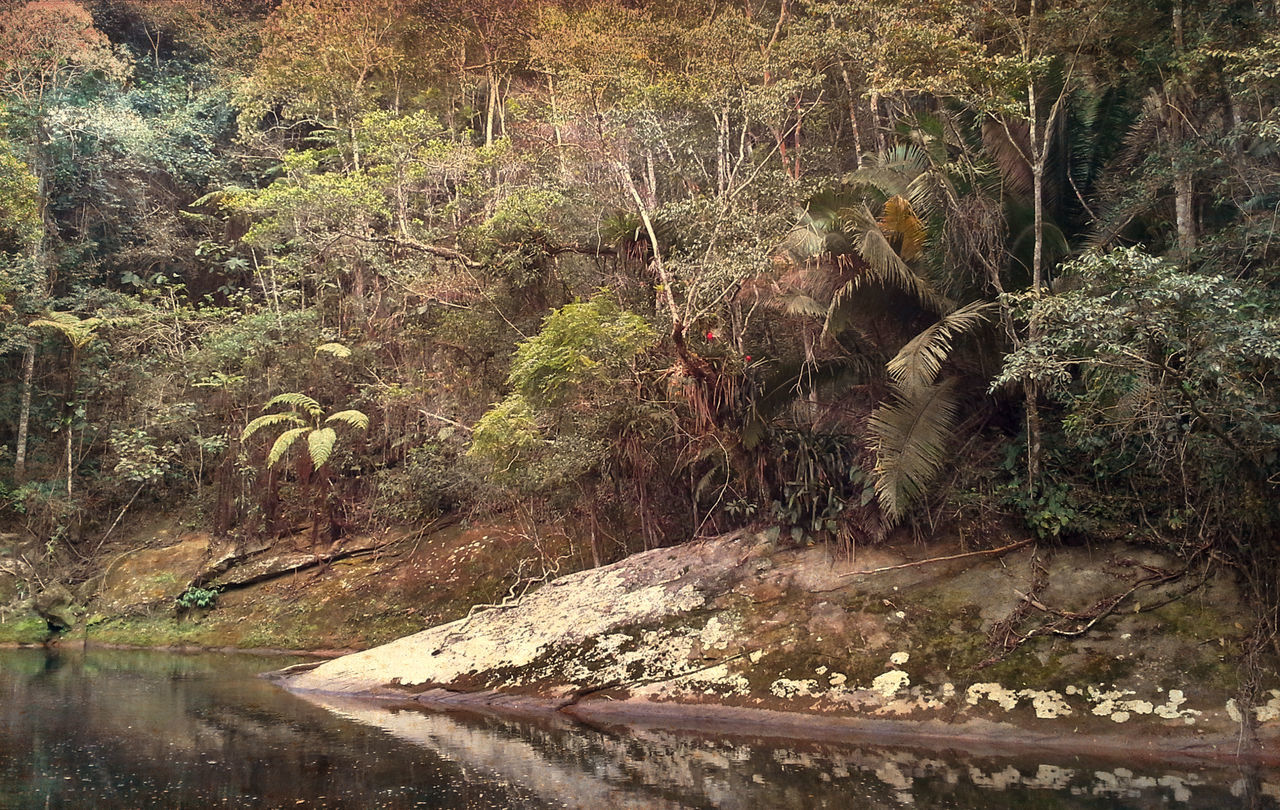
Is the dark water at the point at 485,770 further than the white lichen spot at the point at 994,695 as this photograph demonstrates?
No

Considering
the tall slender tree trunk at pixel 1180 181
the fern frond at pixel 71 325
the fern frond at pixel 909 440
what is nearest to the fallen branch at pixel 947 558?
the fern frond at pixel 909 440

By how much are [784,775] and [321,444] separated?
48.2ft

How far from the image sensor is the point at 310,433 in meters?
20.5

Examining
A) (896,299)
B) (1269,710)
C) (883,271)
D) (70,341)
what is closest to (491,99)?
(70,341)

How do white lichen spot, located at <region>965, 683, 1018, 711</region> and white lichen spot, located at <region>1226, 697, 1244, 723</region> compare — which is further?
white lichen spot, located at <region>965, 683, 1018, 711</region>

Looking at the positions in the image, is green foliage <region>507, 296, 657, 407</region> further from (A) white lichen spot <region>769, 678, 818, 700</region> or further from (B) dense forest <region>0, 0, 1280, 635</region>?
(A) white lichen spot <region>769, 678, 818, 700</region>

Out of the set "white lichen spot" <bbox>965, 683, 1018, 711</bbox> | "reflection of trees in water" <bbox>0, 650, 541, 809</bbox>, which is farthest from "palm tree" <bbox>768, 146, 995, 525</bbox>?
"reflection of trees in water" <bbox>0, 650, 541, 809</bbox>

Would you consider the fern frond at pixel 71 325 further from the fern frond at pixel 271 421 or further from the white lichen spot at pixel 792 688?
the white lichen spot at pixel 792 688

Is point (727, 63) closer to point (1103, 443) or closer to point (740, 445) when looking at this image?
point (740, 445)

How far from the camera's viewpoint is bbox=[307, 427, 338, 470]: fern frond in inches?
780

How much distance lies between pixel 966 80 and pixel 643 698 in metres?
9.07

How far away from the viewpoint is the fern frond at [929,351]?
10734mm

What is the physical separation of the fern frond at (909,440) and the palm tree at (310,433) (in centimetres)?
1266

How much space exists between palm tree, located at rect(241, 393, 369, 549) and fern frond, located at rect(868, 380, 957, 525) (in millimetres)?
12657
